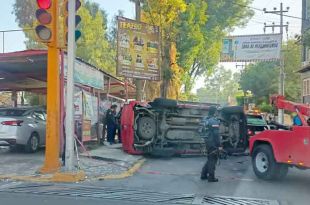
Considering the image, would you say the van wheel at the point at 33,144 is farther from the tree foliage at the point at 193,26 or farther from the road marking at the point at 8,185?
the tree foliage at the point at 193,26

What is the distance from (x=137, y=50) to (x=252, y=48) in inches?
654

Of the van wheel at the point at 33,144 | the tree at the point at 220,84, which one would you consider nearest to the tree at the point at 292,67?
the van wheel at the point at 33,144

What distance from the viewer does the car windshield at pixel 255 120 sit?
18831 mm

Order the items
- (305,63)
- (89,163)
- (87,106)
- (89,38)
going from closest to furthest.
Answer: (89,163) < (87,106) < (89,38) < (305,63)

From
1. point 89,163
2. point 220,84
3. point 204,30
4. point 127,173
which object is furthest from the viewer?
point 220,84

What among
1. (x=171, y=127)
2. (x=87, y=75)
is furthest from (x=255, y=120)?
(x=87, y=75)

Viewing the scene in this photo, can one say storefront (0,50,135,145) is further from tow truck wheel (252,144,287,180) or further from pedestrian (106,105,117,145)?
tow truck wheel (252,144,287,180)

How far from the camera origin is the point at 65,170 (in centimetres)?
1034

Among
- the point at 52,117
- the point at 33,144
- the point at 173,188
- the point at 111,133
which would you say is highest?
the point at 52,117

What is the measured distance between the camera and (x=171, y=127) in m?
15.1

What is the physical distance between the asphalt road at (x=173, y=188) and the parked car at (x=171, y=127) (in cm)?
218

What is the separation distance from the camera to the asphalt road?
26.8 feet

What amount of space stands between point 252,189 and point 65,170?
4.02m

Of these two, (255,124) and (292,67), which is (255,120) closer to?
(255,124)
